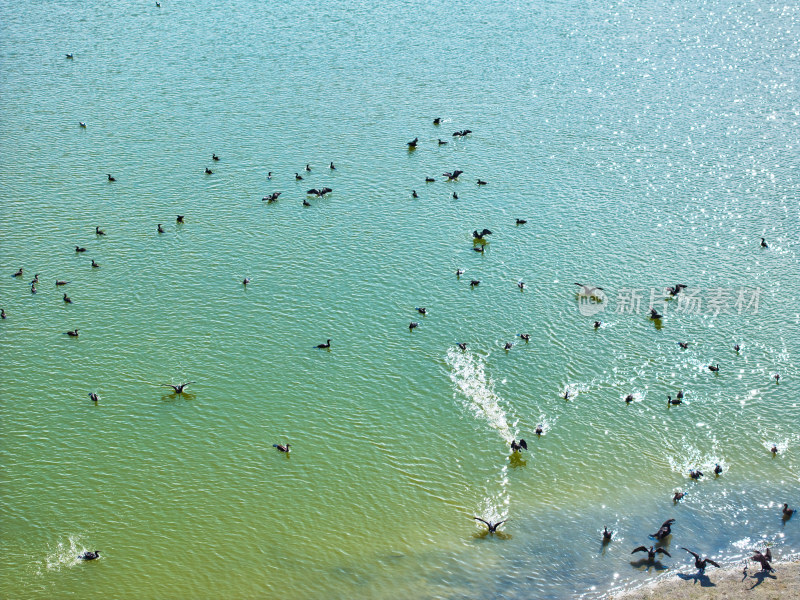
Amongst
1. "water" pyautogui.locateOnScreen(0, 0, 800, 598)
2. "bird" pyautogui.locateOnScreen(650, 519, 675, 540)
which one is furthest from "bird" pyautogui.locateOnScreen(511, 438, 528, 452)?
"bird" pyautogui.locateOnScreen(650, 519, 675, 540)

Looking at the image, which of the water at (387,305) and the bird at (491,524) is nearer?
the bird at (491,524)

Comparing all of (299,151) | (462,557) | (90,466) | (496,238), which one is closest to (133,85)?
(299,151)

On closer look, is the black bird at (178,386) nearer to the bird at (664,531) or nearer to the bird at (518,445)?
the bird at (518,445)

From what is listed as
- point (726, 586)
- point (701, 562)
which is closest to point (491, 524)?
point (701, 562)

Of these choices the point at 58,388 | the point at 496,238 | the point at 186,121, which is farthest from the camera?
the point at 186,121

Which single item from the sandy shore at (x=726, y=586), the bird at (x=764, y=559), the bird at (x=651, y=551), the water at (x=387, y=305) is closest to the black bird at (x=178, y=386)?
the water at (x=387, y=305)

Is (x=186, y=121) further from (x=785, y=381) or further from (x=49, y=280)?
(x=785, y=381)

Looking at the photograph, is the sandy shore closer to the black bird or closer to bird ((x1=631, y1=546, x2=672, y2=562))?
bird ((x1=631, y1=546, x2=672, y2=562))
